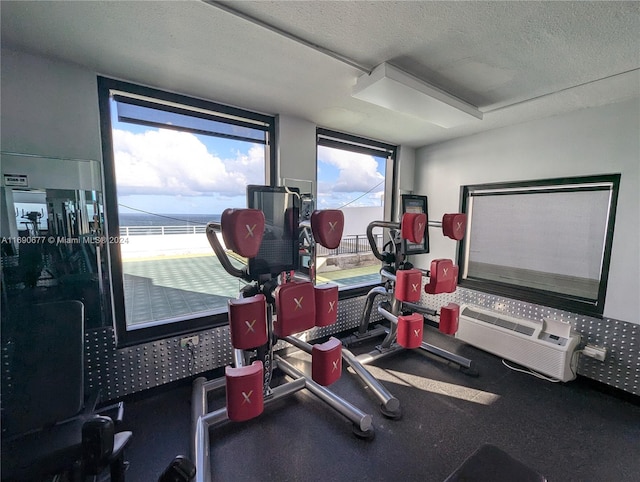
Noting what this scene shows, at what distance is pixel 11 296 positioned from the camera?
1565mm

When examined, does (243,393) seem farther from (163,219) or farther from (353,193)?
(353,193)

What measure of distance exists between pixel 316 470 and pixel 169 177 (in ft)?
8.29

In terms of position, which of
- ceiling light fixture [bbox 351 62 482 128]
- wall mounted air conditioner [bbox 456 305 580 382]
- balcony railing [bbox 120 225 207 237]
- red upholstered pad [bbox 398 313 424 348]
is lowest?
wall mounted air conditioner [bbox 456 305 580 382]

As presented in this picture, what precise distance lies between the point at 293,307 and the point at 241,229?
20.7 inches

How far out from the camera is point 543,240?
2.82 m

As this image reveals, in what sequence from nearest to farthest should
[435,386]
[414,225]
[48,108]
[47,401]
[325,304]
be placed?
[47,401]
[325,304]
[48,108]
[414,225]
[435,386]

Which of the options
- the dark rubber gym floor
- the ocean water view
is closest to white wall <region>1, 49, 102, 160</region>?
the ocean water view

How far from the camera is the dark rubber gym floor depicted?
1.61 m

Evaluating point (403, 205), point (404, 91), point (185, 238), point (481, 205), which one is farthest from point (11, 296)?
→ point (481, 205)

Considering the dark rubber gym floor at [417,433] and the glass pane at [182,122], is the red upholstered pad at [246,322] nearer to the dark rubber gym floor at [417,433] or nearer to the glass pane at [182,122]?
the dark rubber gym floor at [417,433]

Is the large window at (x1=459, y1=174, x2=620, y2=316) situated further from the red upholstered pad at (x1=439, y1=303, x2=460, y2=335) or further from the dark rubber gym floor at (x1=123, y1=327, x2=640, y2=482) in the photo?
the red upholstered pad at (x1=439, y1=303, x2=460, y2=335)

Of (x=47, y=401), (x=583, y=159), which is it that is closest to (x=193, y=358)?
(x=47, y=401)

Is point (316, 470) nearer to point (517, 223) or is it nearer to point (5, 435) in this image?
point (5, 435)

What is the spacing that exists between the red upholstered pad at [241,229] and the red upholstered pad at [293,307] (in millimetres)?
300
